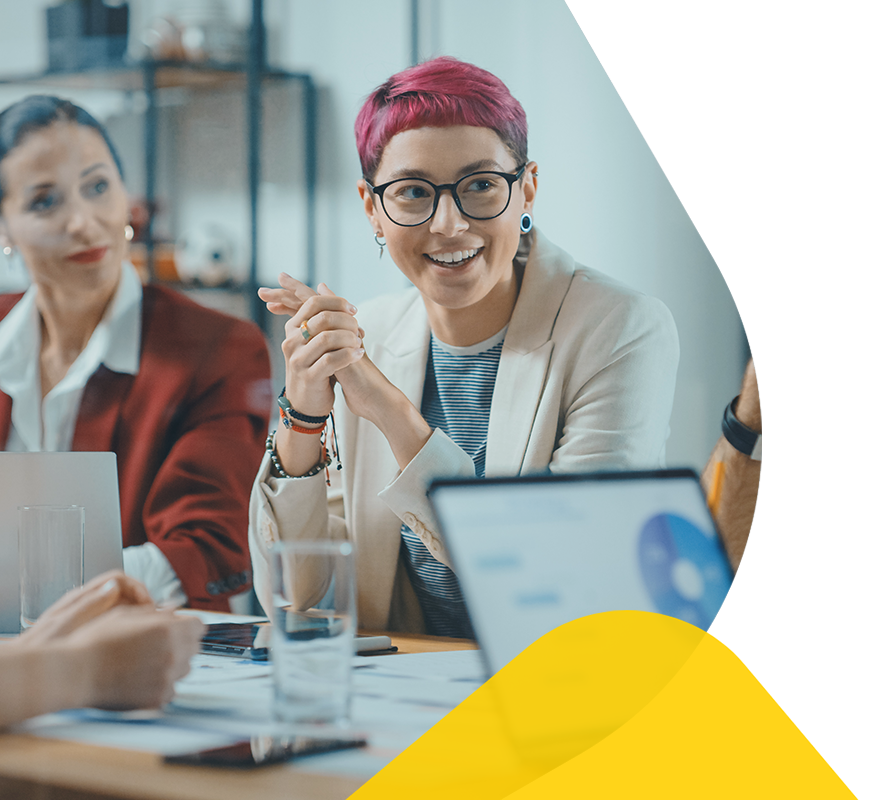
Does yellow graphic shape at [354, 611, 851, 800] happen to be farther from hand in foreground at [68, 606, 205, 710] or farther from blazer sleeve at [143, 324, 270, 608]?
blazer sleeve at [143, 324, 270, 608]

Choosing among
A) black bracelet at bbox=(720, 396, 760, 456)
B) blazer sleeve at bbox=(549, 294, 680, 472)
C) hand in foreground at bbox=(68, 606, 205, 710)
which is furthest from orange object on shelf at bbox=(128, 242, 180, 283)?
hand in foreground at bbox=(68, 606, 205, 710)

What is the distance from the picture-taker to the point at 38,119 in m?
1.99

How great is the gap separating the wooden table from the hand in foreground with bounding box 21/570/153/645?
0.28 ft

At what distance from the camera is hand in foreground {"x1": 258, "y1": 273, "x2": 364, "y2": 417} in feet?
4.69

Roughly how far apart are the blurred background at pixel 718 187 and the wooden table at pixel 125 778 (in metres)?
0.96

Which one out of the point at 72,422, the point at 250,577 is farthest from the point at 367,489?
the point at 72,422

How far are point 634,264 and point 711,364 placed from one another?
0.66ft

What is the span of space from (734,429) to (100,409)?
123 cm

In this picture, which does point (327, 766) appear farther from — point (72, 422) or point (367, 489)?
point (72, 422)

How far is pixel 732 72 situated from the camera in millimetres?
1557

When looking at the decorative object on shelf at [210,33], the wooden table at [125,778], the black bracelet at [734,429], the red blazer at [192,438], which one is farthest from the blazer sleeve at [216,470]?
the wooden table at [125,778]

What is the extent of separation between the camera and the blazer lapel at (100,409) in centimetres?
190

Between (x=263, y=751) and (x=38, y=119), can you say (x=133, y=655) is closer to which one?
(x=263, y=751)

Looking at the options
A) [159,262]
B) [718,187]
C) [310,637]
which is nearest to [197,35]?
[159,262]
